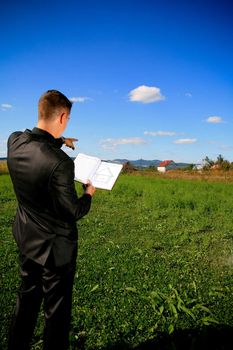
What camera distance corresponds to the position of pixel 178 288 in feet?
17.6

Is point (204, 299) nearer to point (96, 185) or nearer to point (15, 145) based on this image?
point (96, 185)

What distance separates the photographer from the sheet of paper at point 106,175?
9.34 feet

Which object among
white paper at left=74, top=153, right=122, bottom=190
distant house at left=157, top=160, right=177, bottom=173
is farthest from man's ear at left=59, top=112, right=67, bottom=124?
distant house at left=157, top=160, right=177, bottom=173

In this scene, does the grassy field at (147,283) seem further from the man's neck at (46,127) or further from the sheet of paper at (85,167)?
the man's neck at (46,127)

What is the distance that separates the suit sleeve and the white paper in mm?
560

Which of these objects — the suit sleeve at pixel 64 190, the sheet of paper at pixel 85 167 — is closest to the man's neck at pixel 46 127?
the suit sleeve at pixel 64 190

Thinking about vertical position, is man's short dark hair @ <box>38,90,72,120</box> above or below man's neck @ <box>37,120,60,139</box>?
above

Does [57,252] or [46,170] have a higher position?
[46,170]

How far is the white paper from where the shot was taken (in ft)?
9.40

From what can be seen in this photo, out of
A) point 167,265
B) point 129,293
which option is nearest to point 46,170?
point 129,293

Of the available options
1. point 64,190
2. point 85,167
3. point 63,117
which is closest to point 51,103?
point 63,117

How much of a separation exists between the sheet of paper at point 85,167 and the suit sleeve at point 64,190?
0.57 m

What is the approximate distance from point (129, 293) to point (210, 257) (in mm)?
3011

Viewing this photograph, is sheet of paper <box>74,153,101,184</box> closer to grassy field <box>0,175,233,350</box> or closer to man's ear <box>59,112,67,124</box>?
man's ear <box>59,112,67,124</box>
